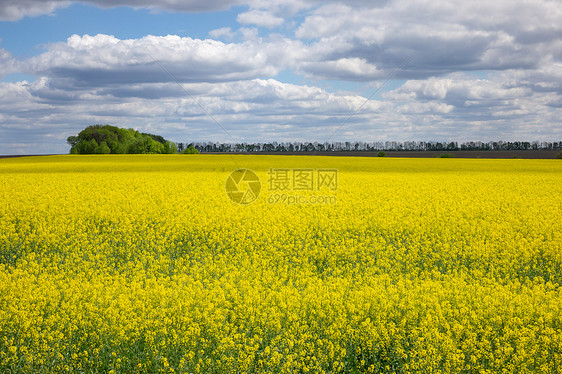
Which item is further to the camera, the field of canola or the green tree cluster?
the green tree cluster

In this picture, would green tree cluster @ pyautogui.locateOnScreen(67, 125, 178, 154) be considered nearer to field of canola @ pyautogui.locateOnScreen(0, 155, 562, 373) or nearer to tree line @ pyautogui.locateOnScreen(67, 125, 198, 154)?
tree line @ pyautogui.locateOnScreen(67, 125, 198, 154)

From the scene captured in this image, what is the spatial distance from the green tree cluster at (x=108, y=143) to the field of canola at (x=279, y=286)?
67437 millimetres

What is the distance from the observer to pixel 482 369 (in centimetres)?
605

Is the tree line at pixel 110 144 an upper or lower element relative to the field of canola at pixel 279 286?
upper

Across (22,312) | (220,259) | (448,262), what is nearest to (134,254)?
(220,259)

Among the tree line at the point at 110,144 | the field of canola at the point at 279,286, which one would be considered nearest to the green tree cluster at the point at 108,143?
the tree line at the point at 110,144

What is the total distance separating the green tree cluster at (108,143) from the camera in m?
79.9

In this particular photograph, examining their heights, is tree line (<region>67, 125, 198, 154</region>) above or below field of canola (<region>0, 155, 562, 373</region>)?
above

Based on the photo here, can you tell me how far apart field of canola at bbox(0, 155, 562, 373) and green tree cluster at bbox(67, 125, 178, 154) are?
6744 cm

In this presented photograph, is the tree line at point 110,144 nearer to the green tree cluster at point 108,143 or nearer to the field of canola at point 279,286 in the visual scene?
the green tree cluster at point 108,143

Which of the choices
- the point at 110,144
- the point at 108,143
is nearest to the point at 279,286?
the point at 110,144

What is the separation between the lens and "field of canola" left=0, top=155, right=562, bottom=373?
6.38 metres

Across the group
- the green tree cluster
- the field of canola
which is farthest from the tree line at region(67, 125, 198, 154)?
the field of canola

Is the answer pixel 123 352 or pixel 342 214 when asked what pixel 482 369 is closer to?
pixel 123 352
